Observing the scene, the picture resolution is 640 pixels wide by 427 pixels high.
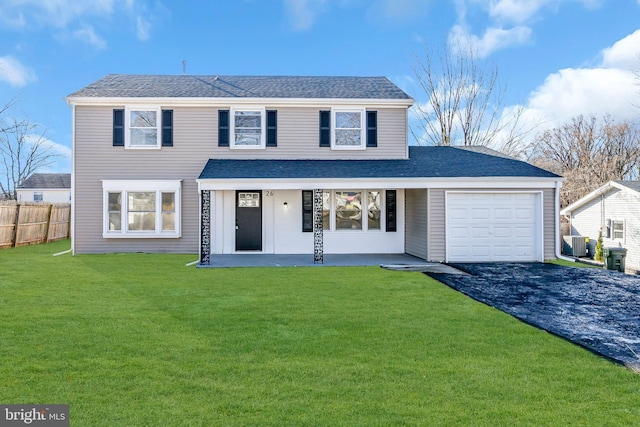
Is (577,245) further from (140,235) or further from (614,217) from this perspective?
(140,235)

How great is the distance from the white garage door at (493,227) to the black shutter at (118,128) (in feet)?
35.8

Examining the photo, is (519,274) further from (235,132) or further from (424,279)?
(235,132)

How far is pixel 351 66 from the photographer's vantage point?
23.0 m

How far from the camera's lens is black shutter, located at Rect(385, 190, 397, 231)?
49.2 feet

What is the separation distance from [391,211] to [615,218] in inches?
593

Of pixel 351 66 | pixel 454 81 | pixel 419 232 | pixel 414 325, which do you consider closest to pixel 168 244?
pixel 419 232

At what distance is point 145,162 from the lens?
47.4 feet

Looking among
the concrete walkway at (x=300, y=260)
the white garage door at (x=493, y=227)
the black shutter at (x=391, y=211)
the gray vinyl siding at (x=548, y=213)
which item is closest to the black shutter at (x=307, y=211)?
the concrete walkway at (x=300, y=260)

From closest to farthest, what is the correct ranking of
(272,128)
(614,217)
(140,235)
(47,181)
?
(140,235) → (272,128) → (614,217) → (47,181)

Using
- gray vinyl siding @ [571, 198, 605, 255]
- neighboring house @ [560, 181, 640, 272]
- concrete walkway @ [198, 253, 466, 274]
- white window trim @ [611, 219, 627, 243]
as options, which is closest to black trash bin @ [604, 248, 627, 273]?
concrete walkway @ [198, 253, 466, 274]

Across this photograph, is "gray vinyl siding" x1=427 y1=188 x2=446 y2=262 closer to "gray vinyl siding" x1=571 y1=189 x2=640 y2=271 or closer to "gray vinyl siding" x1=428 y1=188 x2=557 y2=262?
"gray vinyl siding" x1=428 y1=188 x2=557 y2=262

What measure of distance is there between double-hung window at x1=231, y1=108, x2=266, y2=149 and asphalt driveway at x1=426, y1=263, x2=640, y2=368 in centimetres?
776

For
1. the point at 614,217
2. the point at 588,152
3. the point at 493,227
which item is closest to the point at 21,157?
the point at 493,227

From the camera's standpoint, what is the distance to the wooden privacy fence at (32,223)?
16.7 metres
